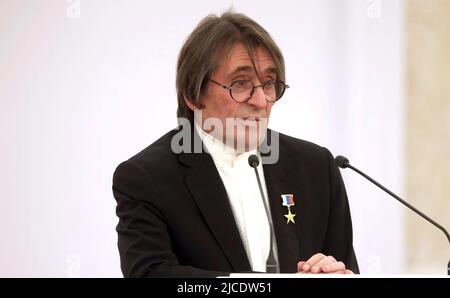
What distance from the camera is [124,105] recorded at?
3850 millimetres

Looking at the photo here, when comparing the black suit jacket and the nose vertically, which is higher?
the nose

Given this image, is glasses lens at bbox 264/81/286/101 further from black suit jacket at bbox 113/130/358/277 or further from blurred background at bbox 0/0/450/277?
blurred background at bbox 0/0/450/277

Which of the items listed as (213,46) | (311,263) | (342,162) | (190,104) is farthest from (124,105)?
(311,263)

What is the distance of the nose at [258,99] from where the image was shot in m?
2.57

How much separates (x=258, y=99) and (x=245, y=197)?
0.34m

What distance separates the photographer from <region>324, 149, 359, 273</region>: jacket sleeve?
261 cm

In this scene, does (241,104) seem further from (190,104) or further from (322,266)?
(322,266)

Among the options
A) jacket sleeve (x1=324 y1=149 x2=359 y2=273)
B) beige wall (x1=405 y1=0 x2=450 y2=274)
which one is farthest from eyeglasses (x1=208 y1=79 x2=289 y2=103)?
beige wall (x1=405 y1=0 x2=450 y2=274)

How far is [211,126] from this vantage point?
264 cm

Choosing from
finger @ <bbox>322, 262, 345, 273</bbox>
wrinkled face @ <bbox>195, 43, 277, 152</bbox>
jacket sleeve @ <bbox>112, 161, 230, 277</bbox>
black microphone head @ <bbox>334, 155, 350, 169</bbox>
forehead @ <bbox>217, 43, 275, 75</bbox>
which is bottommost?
finger @ <bbox>322, 262, 345, 273</bbox>

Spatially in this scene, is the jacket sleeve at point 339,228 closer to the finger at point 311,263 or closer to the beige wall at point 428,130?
the finger at point 311,263

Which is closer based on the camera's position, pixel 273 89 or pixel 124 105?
pixel 273 89
